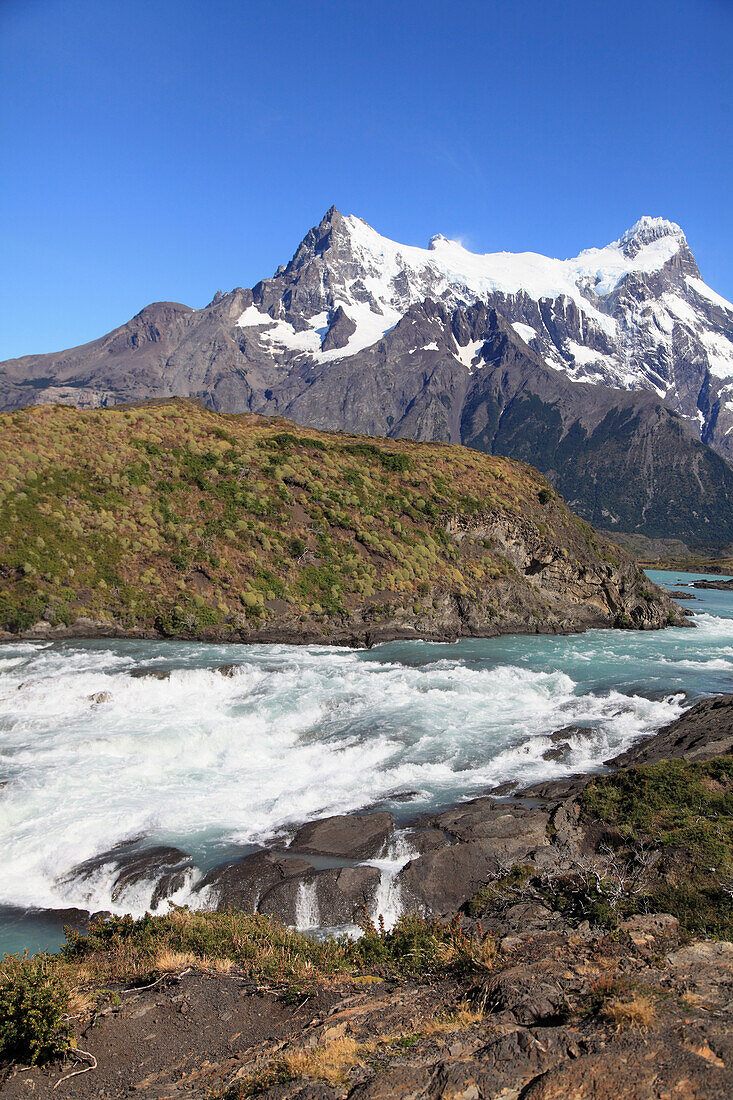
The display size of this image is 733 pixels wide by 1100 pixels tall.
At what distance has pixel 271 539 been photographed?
44500 millimetres

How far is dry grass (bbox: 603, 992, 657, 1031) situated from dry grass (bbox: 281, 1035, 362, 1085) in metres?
2.99

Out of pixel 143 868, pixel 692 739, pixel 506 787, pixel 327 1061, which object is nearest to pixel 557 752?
pixel 506 787

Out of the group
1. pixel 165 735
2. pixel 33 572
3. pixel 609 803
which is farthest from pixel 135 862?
pixel 33 572

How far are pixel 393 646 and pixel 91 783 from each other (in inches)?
935

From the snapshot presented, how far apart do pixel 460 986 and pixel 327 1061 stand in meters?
2.79

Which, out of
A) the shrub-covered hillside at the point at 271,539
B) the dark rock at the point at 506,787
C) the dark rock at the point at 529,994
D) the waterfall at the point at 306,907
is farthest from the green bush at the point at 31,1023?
the shrub-covered hillside at the point at 271,539

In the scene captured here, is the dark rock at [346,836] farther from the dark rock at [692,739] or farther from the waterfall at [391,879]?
the dark rock at [692,739]

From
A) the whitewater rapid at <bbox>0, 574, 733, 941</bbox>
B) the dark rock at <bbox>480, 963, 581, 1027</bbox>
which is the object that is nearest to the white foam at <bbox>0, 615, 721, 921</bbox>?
the whitewater rapid at <bbox>0, 574, 733, 941</bbox>

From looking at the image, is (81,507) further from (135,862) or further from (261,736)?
(135,862)

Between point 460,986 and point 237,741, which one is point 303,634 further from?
point 460,986

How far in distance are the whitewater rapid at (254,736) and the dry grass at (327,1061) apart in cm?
730

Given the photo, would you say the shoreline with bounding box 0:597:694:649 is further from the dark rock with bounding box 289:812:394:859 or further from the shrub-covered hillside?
the dark rock with bounding box 289:812:394:859

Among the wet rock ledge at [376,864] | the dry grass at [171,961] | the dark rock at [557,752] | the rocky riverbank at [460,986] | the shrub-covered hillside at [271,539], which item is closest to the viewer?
the rocky riverbank at [460,986]

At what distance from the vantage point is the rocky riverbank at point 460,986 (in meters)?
6.66
